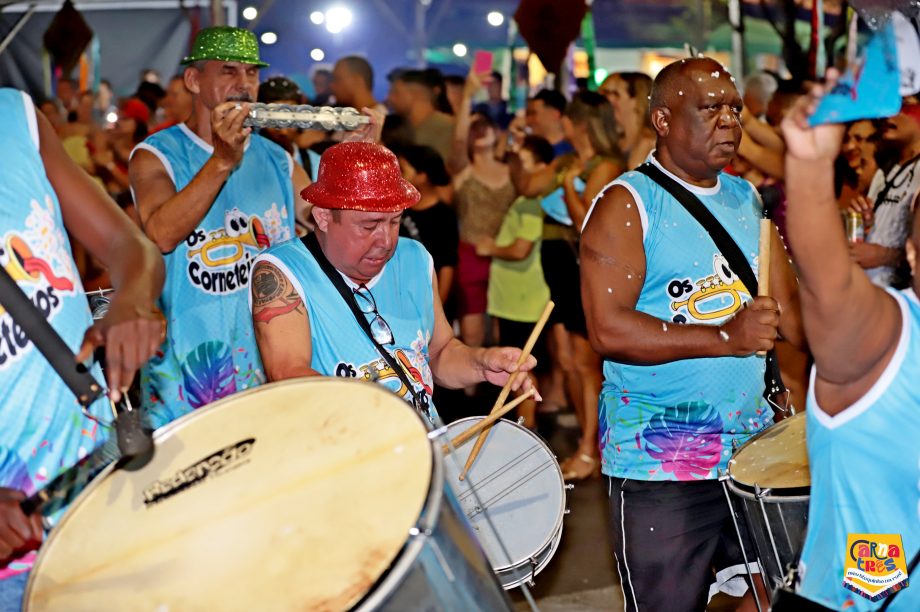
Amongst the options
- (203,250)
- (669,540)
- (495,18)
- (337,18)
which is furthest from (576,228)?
(495,18)

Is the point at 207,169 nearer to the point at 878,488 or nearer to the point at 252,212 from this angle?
the point at 252,212

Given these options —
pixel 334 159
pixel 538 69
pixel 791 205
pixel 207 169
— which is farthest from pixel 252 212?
pixel 538 69

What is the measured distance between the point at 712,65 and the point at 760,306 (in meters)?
0.89

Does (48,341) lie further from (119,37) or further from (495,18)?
(119,37)

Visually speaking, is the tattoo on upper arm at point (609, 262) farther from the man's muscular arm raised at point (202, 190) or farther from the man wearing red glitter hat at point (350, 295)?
the man's muscular arm raised at point (202, 190)

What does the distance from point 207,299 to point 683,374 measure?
1.81 m

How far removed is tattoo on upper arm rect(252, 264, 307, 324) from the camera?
351cm

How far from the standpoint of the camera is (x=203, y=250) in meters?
4.63

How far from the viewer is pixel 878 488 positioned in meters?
2.41

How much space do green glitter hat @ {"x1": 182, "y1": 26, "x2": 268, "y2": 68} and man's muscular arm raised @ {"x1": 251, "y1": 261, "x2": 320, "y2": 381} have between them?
162 centimetres

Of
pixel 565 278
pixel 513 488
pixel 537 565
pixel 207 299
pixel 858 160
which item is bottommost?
pixel 565 278

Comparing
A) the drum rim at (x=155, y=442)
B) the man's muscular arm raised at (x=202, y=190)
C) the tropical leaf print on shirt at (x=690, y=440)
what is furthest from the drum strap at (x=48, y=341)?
the tropical leaf print on shirt at (x=690, y=440)

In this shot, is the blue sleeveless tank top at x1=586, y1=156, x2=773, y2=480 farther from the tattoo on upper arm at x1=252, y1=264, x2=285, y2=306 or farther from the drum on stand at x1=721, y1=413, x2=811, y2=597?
the tattoo on upper arm at x1=252, y1=264, x2=285, y2=306

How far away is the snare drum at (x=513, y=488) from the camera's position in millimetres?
3734
